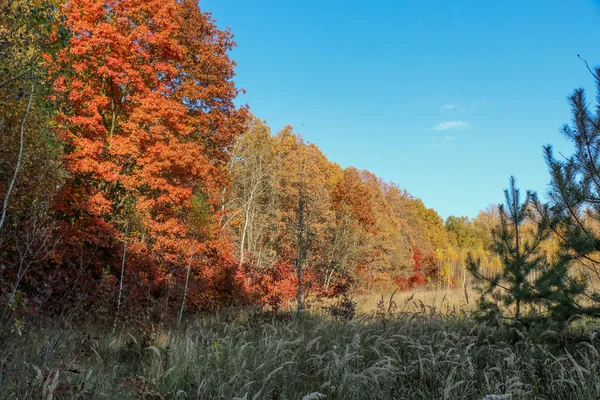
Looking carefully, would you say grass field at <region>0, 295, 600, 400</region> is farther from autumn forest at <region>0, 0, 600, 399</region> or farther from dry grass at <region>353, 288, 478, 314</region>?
dry grass at <region>353, 288, 478, 314</region>

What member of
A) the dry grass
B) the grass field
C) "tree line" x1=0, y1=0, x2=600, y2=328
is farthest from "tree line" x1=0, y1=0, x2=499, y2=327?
the grass field

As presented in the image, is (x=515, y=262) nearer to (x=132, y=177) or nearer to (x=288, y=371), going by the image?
(x=288, y=371)

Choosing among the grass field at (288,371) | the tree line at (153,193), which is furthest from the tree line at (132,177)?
the grass field at (288,371)

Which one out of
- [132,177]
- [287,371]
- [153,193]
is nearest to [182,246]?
[153,193]

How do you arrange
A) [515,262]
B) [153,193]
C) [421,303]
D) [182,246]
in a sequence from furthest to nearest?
[153,193] → [182,246] → [421,303] → [515,262]

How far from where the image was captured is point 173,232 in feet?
40.4

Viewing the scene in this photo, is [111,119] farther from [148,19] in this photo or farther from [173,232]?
[173,232]

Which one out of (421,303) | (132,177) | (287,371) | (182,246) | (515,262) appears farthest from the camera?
(182,246)

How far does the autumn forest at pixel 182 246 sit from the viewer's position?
13.6ft

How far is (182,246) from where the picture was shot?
12289 mm

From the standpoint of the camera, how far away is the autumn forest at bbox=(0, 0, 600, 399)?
4160 millimetres

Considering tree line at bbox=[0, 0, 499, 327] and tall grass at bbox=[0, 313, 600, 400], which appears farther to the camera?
tree line at bbox=[0, 0, 499, 327]

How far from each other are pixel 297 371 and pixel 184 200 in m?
8.87

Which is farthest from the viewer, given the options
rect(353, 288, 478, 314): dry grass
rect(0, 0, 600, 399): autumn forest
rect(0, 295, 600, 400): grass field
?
rect(353, 288, 478, 314): dry grass
